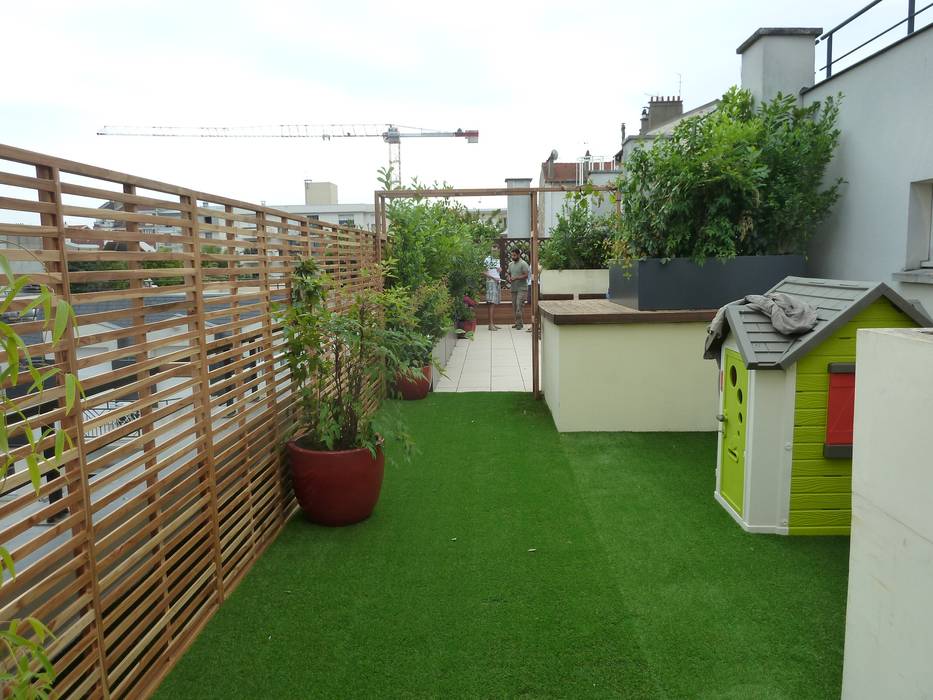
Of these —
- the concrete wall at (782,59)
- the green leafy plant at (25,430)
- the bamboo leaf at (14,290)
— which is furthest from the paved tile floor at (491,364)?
the bamboo leaf at (14,290)

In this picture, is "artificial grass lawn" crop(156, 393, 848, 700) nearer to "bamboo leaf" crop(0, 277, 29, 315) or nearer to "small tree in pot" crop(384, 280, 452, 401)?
"bamboo leaf" crop(0, 277, 29, 315)

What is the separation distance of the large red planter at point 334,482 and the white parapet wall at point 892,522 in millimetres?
2604

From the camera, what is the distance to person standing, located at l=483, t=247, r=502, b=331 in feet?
52.1

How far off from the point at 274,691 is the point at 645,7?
6.22 m

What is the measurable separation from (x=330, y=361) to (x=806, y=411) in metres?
2.77

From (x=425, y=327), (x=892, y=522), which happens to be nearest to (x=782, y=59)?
(x=425, y=327)

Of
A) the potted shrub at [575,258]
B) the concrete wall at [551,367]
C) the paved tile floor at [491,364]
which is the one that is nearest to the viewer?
the concrete wall at [551,367]

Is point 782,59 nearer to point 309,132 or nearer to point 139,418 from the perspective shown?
point 139,418

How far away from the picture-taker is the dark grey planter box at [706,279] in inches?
239

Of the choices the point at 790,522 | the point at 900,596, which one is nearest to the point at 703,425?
the point at 790,522

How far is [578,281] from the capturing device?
11.2 metres

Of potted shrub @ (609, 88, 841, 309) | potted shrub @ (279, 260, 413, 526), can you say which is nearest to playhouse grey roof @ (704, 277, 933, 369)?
potted shrub @ (609, 88, 841, 309)

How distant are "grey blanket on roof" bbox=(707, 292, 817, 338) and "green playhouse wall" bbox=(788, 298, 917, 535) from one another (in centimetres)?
15

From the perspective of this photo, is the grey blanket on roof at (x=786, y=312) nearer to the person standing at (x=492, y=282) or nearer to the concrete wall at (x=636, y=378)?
the concrete wall at (x=636, y=378)
